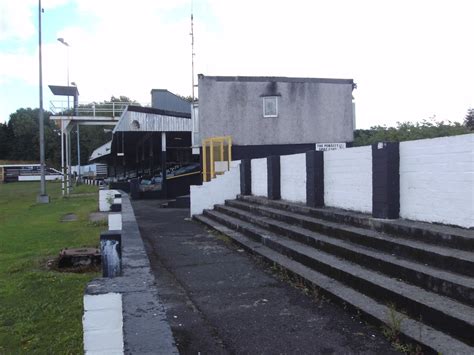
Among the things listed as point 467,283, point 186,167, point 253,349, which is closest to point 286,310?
point 253,349

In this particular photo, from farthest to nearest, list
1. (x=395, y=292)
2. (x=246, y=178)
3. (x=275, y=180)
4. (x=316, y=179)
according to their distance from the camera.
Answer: (x=246, y=178) < (x=275, y=180) < (x=316, y=179) < (x=395, y=292)

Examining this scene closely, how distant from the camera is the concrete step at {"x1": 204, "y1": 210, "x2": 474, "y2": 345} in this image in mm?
4066

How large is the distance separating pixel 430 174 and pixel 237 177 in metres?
9.12

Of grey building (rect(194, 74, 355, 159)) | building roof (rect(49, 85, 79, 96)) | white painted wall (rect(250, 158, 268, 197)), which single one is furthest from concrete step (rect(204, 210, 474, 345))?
building roof (rect(49, 85, 79, 96))

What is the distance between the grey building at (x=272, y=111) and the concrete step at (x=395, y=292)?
1377cm

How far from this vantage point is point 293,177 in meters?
10.6

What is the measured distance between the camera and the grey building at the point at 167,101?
3012 cm

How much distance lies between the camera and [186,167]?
2753 cm

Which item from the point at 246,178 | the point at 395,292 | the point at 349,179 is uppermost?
the point at 349,179

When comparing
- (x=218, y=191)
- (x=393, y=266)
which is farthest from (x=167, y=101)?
(x=393, y=266)

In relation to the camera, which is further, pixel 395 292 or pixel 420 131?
pixel 420 131

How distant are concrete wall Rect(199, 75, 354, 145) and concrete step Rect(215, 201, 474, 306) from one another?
12.8 meters

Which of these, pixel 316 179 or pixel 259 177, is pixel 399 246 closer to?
pixel 316 179

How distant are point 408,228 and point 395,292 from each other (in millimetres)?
1436
